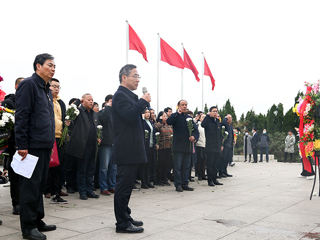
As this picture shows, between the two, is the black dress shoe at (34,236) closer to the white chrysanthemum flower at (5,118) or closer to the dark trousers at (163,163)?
the white chrysanthemum flower at (5,118)

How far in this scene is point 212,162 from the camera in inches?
353

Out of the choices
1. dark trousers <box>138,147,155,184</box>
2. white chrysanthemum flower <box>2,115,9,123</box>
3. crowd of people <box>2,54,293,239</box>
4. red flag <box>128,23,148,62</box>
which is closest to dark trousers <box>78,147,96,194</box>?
crowd of people <box>2,54,293,239</box>

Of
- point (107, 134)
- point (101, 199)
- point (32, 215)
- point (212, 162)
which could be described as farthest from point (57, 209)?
point (212, 162)

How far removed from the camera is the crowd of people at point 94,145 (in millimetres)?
3896

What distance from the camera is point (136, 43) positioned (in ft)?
44.8

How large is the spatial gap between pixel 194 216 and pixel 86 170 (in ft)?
9.20

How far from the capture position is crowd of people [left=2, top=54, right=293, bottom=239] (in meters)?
3.90

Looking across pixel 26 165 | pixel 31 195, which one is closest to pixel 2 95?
pixel 26 165

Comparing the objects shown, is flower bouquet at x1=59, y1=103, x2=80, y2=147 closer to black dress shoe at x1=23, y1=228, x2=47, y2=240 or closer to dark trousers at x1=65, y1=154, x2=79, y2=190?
dark trousers at x1=65, y1=154, x2=79, y2=190

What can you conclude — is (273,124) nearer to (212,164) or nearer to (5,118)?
(212,164)

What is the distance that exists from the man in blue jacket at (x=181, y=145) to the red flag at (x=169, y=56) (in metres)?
7.87

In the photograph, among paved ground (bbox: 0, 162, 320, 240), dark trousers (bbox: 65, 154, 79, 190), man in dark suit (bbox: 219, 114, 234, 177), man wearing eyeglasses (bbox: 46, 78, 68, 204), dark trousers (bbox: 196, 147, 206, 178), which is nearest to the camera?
paved ground (bbox: 0, 162, 320, 240)

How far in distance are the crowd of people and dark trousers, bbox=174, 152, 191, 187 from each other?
0.02m

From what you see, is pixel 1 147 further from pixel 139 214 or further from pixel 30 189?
pixel 139 214
